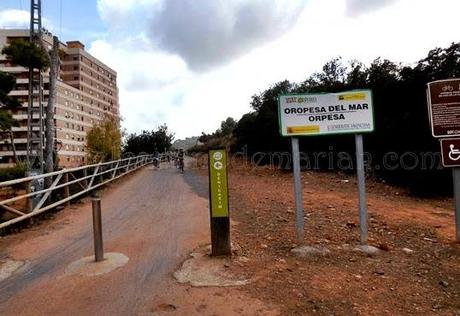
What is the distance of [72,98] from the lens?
91.1 meters

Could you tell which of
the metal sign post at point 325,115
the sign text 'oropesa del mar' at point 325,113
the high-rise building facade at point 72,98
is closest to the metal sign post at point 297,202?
the metal sign post at point 325,115

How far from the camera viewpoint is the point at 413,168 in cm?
1511

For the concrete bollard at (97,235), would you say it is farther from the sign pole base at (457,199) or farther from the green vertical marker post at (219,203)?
the sign pole base at (457,199)

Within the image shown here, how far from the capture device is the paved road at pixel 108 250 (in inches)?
195

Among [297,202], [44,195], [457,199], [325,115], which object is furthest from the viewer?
[44,195]

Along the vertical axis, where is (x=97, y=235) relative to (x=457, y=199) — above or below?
below

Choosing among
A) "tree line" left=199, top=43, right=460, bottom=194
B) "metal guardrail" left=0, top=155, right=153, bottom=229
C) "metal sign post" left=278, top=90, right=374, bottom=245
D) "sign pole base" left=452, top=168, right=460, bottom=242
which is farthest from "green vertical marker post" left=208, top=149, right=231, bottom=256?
"tree line" left=199, top=43, right=460, bottom=194

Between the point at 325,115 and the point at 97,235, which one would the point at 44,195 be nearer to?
the point at 97,235

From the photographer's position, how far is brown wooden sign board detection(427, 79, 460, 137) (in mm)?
7500

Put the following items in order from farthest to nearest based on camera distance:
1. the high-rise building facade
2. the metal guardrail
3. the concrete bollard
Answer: the high-rise building facade
the metal guardrail
the concrete bollard

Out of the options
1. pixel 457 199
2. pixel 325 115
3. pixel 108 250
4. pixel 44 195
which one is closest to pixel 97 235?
pixel 108 250

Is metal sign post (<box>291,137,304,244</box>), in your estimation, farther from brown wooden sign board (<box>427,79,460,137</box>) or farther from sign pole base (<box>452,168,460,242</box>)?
sign pole base (<box>452,168,460,242</box>)

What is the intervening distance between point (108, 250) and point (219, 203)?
6.68ft

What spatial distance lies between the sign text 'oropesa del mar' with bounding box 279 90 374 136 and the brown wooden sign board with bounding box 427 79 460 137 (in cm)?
136
